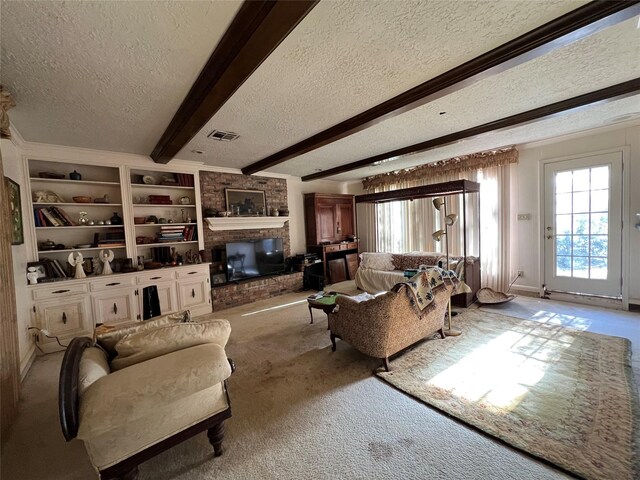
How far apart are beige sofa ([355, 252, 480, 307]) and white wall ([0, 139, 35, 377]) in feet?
15.8

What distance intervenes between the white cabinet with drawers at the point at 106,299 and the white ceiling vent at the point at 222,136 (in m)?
2.18

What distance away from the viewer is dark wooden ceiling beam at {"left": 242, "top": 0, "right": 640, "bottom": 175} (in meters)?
1.46

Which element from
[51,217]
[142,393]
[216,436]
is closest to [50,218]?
[51,217]

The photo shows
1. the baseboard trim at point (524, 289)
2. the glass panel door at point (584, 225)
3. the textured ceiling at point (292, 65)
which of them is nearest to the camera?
the textured ceiling at point (292, 65)

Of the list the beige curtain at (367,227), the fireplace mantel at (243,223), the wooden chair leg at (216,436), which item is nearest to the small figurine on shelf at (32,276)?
the fireplace mantel at (243,223)

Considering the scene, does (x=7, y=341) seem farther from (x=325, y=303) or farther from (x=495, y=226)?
(x=495, y=226)

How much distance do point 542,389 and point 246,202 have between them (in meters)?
4.97

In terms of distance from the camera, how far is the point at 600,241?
380cm

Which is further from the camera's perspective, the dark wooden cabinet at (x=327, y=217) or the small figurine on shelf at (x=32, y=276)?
the dark wooden cabinet at (x=327, y=217)

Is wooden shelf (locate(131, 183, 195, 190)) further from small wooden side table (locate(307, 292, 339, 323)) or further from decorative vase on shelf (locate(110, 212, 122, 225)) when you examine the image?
small wooden side table (locate(307, 292, 339, 323))

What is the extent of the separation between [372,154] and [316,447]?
4.21 metres

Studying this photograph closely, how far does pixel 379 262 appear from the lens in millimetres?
5176

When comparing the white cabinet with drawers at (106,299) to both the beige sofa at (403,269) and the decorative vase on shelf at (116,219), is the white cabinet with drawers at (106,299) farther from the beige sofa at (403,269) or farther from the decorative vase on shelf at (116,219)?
the beige sofa at (403,269)

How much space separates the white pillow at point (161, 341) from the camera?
4.75 feet
